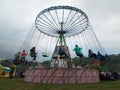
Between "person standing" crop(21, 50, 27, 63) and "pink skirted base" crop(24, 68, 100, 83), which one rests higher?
"person standing" crop(21, 50, 27, 63)

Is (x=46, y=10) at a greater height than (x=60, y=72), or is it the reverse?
(x=46, y=10)

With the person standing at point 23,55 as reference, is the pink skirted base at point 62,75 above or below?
below

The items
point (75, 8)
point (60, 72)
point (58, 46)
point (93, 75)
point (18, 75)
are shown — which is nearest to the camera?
point (60, 72)

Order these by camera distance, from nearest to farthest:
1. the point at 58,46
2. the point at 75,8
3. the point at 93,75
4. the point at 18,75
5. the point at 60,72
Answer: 1. the point at 60,72
2. the point at 93,75
3. the point at 75,8
4. the point at 58,46
5. the point at 18,75

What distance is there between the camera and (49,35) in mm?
30984

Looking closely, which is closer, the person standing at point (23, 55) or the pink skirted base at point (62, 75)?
the pink skirted base at point (62, 75)

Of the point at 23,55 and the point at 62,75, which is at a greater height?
the point at 23,55

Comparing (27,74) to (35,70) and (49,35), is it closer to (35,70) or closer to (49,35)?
(35,70)

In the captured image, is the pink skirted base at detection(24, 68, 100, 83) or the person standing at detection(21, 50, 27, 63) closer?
the pink skirted base at detection(24, 68, 100, 83)

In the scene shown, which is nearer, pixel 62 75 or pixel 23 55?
pixel 62 75

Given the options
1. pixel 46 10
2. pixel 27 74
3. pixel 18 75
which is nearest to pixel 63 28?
pixel 46 10

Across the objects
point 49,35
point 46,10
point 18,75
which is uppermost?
point 46,10

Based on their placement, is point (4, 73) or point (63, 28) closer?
point (63, 28)

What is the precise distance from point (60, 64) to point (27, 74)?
16.9 feet
